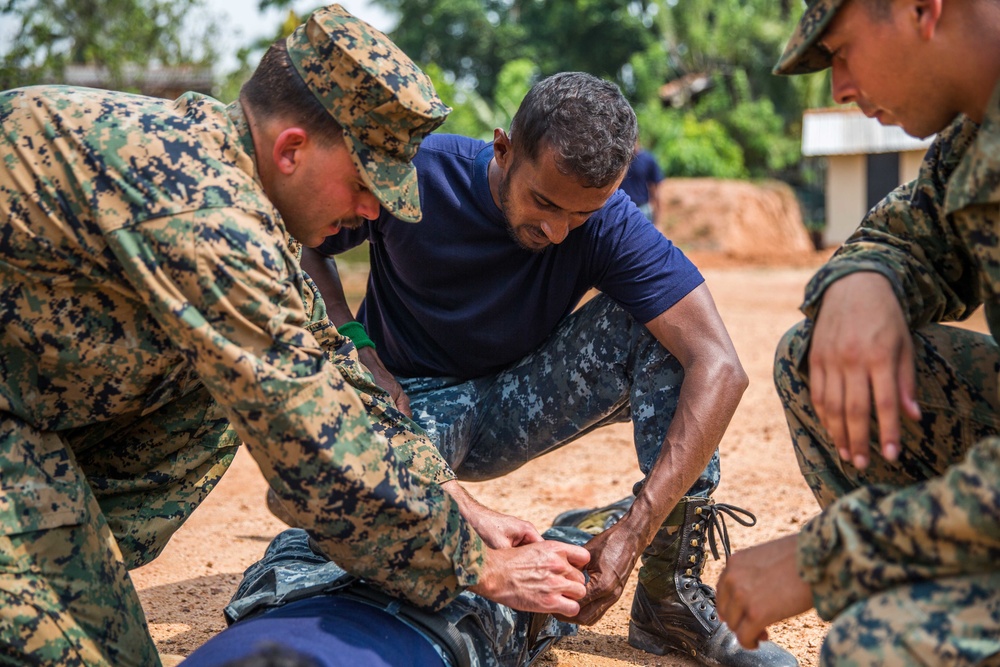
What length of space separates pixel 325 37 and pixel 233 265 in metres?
0.61

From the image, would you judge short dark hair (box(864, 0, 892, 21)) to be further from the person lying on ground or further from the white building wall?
the white building wall

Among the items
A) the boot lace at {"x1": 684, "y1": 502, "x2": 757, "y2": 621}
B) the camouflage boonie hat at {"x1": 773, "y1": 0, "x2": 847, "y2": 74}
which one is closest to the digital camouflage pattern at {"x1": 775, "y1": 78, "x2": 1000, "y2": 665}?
the camouflage boonie hat at {"x1": 773, "y1": 0, "x2": 847, "y2": 74}

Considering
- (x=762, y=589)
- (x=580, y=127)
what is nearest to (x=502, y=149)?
(x=580, y=127)

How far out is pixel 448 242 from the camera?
360 centimetres

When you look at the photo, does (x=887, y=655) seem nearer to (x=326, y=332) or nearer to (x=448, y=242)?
(x=326, y=332)

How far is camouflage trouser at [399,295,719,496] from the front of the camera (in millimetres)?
3170

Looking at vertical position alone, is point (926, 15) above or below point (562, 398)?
above

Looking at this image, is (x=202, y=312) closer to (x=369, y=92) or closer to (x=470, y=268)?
(x=369, y=92)

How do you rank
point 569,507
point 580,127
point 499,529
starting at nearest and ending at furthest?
point 499,529 < point 580,127 < point 569,507

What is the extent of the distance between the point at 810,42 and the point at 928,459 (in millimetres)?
931

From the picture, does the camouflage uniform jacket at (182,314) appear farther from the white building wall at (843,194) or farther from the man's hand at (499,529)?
the white building wall at (843,194)

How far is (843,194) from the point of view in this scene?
23.8 meters

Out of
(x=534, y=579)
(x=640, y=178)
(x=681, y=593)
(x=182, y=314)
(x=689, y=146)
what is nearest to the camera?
(x=182, y=314)

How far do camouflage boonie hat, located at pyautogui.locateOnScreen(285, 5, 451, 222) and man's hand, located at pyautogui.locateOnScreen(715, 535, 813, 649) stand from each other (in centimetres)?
111
